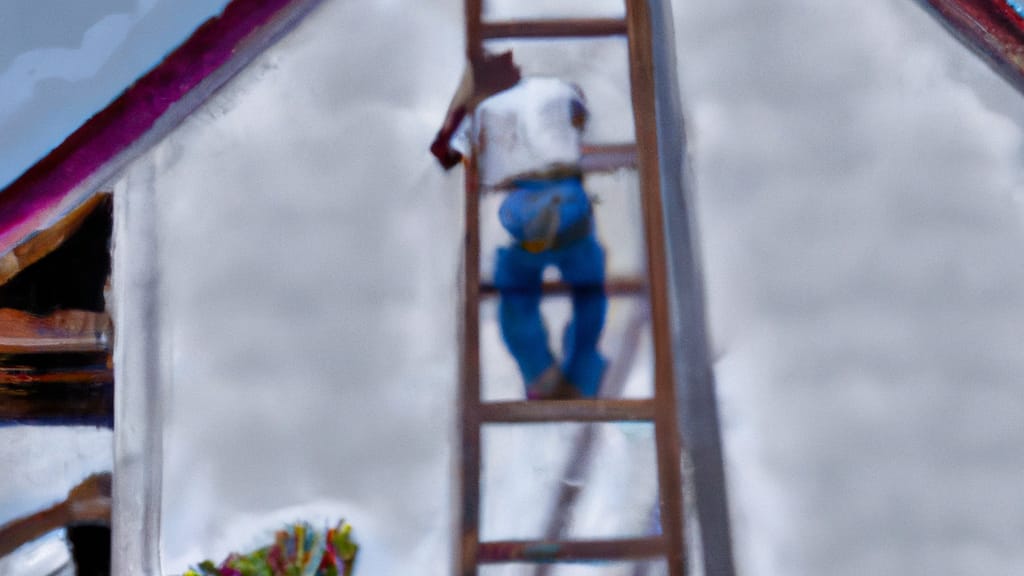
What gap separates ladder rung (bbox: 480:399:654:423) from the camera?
1.58 meters

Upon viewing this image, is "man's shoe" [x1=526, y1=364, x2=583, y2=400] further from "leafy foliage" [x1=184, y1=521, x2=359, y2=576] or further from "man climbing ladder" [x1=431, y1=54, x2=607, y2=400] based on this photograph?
"leafy foliage" [x1=184, y1=521, x2=359, y2=576]

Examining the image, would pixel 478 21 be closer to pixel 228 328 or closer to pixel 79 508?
pixel 228 328

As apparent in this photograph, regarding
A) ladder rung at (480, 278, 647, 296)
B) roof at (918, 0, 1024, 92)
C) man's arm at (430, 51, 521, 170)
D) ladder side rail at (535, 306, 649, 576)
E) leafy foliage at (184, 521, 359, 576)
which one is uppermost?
roof at (918, 0, 1024, 92)

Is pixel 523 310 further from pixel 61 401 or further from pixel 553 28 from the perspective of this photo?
pixel 61 401

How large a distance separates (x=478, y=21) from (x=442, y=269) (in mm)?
477

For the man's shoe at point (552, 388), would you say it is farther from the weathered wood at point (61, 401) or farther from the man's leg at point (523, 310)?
the weathered wood at point (61, 401)

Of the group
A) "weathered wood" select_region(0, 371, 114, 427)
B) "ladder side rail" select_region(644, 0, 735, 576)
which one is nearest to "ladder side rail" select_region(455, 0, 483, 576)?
"ladder side rail" select_region(644, 0, 735, 576)

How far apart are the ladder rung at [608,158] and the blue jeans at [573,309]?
5.3 inches

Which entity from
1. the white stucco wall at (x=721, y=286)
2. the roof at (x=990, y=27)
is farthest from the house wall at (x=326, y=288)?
the roof at (x=990, y=27)

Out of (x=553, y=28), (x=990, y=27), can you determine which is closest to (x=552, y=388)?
(x=553, y=28)

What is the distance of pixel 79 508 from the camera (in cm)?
169

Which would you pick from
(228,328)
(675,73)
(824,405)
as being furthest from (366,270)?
(824,405)

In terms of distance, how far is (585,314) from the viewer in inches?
65.7

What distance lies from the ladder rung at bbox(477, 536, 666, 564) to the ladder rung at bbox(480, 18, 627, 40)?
0.91 metres
